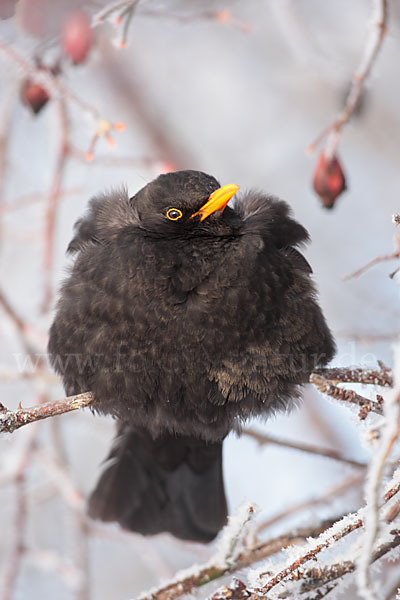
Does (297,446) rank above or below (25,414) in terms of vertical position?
below

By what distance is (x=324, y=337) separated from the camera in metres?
2.59

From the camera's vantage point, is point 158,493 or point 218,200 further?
point 158,493

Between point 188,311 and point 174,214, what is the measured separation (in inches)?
15.7

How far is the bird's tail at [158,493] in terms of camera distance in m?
3.33

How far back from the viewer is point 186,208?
2.53 m

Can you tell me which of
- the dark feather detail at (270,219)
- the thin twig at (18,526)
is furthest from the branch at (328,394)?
the thin twig at (18,526)

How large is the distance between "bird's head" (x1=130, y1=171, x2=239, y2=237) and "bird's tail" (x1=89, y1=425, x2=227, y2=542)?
1180 mm

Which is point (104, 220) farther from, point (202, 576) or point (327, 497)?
point (327, 497)

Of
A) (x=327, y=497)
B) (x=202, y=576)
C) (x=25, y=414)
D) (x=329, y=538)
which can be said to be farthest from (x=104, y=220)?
(x=327, y=497)

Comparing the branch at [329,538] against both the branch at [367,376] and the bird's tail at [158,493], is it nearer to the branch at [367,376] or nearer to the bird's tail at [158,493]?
the branch at [367,376]

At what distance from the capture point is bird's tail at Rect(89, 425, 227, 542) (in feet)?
10.9

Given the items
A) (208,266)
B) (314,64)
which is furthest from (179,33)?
(208,266)

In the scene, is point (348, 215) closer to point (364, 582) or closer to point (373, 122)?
point (373, 122)

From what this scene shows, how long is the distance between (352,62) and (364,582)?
173 inches
